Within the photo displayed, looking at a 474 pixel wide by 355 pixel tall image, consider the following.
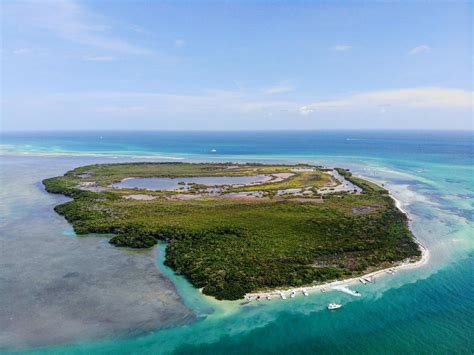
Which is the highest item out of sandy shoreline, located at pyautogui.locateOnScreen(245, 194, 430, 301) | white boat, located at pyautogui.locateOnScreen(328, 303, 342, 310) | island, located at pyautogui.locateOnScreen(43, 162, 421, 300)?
island, located at pyautogui.locateOnScreen(43, 162, 421, 300)

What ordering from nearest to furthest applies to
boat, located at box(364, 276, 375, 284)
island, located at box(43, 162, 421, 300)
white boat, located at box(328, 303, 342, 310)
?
white boat, located at box(328, 303, 342, 310) < boat, located at box(364, 276, 375, 284) < island, located at box(43, 162, 421, 300)

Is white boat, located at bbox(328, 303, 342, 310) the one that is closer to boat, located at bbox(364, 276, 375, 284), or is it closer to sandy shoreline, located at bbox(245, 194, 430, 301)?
sandy shoreline, located at bbox(245, 194, 430, 301)

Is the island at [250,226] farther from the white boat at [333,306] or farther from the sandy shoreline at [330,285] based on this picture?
the white boat at [333,306]

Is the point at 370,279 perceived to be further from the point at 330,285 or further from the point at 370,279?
the point at 330,285

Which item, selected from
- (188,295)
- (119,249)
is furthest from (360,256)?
(119,249)

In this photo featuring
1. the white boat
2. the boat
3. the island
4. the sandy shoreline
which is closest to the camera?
the white boat

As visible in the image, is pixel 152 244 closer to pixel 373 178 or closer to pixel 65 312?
pixel 65 312

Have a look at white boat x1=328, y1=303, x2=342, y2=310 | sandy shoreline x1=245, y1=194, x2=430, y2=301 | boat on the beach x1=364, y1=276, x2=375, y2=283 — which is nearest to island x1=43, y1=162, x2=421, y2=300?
sandy shoreline x1=245, y1=194, x2=430, y2=301

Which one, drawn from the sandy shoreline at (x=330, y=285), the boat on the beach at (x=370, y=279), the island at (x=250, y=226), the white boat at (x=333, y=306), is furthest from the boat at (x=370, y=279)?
the white boat at (x=333, y=306)

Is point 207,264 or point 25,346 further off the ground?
point 207,264
